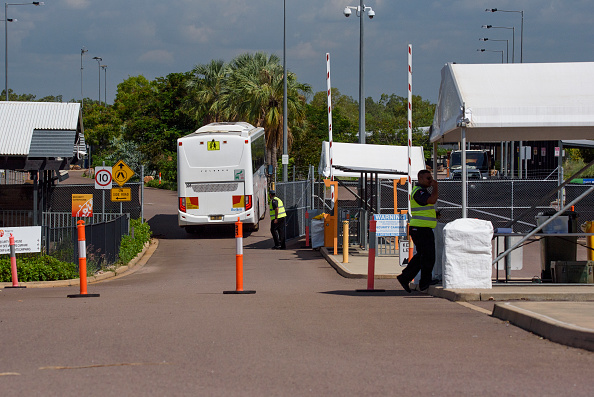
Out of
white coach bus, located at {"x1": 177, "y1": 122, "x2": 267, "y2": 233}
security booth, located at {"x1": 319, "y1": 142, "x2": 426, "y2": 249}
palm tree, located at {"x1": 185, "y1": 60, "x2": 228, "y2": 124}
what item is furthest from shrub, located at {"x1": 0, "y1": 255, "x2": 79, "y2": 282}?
palm tree, located at {"x1": 185, "y1": 60, "x2": 228, "y2": 124}

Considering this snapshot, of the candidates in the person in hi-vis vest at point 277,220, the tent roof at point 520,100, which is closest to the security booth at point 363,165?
the person in hi-vis vest at point 277,220

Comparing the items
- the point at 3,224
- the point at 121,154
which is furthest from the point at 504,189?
the point at 121,154

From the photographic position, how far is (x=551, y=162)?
1973 inches

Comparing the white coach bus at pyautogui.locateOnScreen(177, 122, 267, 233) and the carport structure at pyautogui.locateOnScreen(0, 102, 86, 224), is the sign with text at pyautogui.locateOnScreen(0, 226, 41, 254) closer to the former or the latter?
the carport structure at pyautogui.locateOnScreen(0, 102, 86, 224)

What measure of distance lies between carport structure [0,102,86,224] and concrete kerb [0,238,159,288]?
331 cm

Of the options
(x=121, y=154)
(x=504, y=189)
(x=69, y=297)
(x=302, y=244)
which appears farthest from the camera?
(x=121, y=154)

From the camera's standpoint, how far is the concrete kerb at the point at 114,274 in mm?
15656

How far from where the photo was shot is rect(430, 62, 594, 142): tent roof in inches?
433

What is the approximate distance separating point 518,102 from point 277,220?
13610 millimetres

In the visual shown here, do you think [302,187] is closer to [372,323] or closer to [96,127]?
[372,323]

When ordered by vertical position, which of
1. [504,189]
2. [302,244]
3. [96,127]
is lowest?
[302,244]

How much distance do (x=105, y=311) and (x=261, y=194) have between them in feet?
69.4

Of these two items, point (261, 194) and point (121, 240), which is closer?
point (121, 240)

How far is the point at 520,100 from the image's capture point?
36.4 ft
